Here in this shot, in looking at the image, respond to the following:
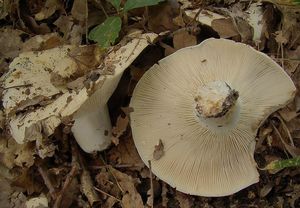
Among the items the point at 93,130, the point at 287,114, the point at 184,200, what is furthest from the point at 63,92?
the point at 287,114

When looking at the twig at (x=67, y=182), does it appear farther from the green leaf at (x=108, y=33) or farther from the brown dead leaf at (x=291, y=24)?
the brown dead leaf at (x=291, y=24)

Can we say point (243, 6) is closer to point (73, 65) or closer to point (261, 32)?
point (261, 32)

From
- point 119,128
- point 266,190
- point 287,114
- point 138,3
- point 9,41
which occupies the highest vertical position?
point 138,3

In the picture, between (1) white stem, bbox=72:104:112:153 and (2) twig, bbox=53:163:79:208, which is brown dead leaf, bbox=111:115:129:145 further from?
(2) twig, bbox=53:163:79:208

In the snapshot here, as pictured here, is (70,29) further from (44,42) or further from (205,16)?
(205,16)

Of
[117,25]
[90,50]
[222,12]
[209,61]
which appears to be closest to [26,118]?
[90,50]

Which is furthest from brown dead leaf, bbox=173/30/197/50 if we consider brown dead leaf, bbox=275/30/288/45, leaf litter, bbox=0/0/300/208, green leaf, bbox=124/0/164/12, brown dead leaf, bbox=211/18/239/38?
brown dead leaf, bbox=275/30/288/45

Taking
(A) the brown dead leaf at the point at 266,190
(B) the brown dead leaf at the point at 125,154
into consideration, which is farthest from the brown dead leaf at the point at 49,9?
(A) the brown dead leaf at the point at 266,190
